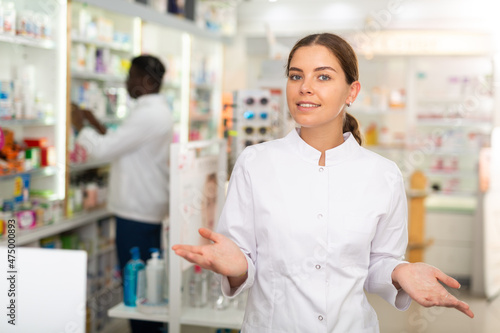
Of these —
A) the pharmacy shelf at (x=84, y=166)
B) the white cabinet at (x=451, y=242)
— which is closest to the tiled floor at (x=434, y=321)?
the white cabinet at (x=451, y=242)

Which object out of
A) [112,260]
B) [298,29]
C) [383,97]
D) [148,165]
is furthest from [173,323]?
[298,29]

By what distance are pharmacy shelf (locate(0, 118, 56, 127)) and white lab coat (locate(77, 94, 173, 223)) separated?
1.10 feet

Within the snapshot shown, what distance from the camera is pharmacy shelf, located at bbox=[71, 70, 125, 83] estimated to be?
438 cm

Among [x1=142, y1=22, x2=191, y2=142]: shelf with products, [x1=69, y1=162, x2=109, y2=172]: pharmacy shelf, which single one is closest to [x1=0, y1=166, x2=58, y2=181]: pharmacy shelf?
[x1=69, y1=162, x2=109, y2=172]: pharmacy shelf

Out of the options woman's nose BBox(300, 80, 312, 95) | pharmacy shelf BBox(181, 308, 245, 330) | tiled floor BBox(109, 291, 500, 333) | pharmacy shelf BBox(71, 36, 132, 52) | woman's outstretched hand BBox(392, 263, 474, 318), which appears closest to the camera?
woman's outstretched hand BBox(392, 263, 474, 318)

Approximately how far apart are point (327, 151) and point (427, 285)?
0.47 meters

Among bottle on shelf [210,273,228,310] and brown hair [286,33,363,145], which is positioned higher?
brown hair [286,33,363,145]

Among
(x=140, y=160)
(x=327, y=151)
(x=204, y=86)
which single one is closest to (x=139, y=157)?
(x=140, y=160)

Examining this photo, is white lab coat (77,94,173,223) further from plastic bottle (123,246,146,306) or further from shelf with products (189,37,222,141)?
shelf with products (189,37,222,141)

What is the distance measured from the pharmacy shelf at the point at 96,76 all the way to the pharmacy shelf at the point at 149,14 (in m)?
0.49

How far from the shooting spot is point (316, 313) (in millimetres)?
1735

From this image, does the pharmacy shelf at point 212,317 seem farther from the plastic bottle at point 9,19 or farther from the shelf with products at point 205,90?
the shelf with products at point 205,90

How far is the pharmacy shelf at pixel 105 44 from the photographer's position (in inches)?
170

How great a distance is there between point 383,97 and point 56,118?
3.99 metres
